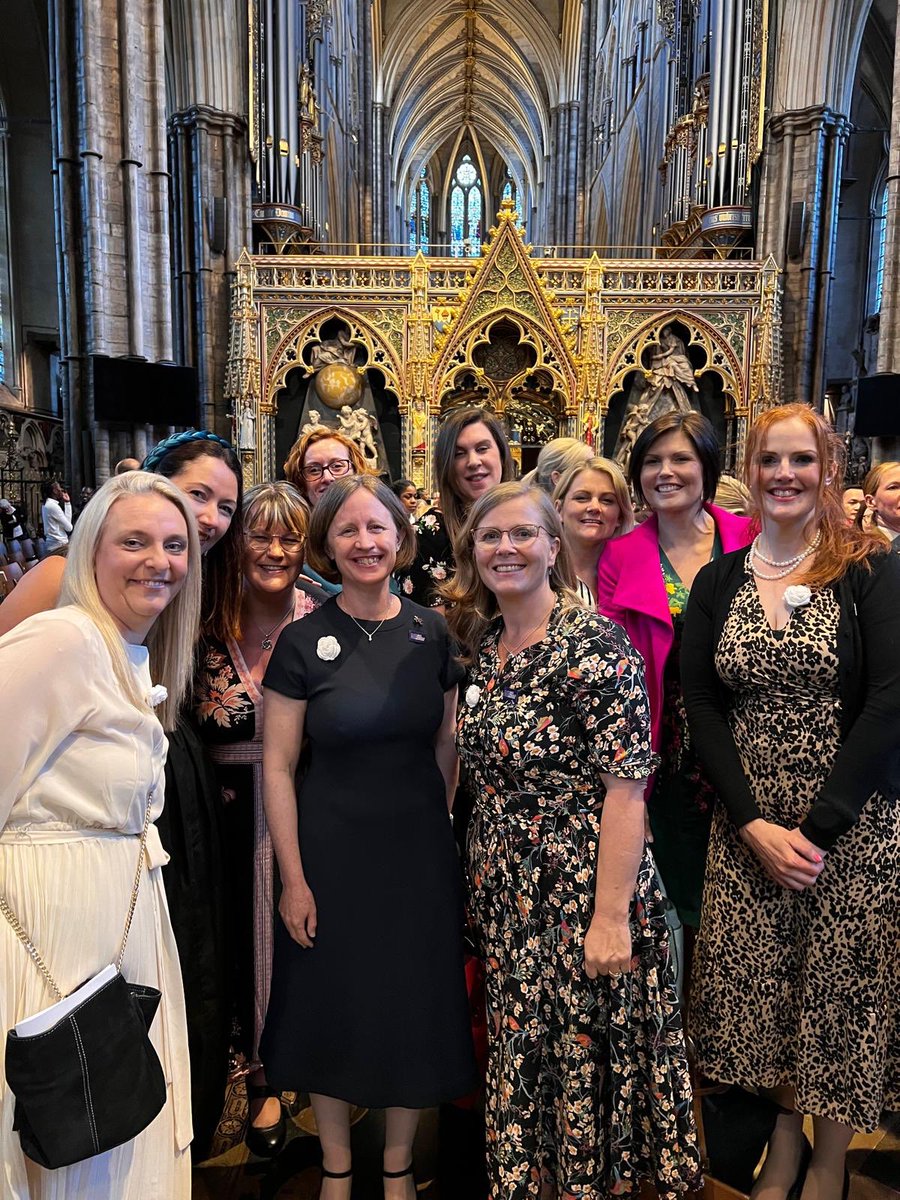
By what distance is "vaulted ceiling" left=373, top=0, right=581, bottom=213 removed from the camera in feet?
95.9

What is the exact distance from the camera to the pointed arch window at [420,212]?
3978cm

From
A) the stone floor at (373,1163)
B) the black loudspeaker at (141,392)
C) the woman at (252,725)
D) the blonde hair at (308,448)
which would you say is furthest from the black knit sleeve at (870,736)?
the black loudspeaker at (141,392)

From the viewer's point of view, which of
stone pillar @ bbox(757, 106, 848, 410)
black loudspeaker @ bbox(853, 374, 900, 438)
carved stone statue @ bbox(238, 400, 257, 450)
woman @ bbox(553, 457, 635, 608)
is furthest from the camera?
stone pillar @ bbox(757, 106, 848, 410)

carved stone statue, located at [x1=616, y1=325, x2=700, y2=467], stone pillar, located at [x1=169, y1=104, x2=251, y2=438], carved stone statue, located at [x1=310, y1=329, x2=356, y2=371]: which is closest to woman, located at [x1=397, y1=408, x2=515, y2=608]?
carved stone statue, located at [x1=616, y1=325, x2=700, y2=467]

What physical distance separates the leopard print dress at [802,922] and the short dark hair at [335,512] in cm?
85

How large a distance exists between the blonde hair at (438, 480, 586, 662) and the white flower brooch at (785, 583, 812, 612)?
1.52ft

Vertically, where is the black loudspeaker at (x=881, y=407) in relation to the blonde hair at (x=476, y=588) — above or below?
above

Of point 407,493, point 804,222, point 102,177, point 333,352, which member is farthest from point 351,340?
point 804,222

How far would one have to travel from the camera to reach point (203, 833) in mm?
2082

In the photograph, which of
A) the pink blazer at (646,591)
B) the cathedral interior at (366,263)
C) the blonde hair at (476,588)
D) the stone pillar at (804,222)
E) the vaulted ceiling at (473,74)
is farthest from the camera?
the vaulted ceiling at (473,74)

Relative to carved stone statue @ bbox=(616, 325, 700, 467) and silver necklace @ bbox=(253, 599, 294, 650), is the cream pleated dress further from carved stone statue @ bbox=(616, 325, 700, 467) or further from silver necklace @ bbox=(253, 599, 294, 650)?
carved stone statue @ bbox=(616, 325, 700, 467)

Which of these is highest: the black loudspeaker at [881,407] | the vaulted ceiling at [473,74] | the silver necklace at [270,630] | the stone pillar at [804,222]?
the vaulted ceiling at [473,74]

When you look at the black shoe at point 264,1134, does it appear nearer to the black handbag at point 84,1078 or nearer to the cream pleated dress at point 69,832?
the cream pleated dress at point 69,832

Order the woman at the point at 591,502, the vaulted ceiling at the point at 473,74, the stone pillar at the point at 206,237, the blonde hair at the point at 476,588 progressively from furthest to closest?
the vaulted ceiling at the point at 473,74 → the stone pillar at the point at 206,237 → the woman at the point at 591,502 → the blonde hair at the point at 476,588
